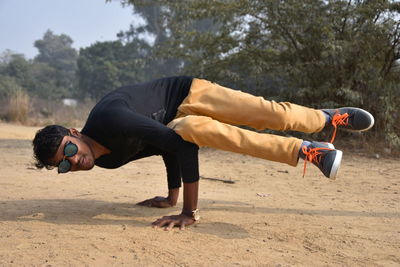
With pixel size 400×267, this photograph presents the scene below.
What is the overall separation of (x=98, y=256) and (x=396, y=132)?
5.69 meters

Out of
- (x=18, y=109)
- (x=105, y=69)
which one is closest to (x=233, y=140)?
(x=18, y=109)

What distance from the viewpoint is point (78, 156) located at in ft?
8.41

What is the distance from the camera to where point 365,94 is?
21.2ft

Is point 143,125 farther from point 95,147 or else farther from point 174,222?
point 174,222

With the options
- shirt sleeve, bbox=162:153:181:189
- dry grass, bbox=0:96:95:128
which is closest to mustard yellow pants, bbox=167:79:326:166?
shirt sleeve, bbox=162:153:181:189

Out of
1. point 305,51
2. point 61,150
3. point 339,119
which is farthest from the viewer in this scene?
point 305,51

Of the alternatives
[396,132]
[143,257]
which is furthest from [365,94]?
[143,257]

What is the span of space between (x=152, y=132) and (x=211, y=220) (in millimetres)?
770

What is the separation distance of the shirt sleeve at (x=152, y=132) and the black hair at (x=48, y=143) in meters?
0.29

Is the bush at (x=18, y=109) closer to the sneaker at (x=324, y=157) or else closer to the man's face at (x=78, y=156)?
the man's face at (x=78, y=156)

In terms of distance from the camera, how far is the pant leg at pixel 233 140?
243cm

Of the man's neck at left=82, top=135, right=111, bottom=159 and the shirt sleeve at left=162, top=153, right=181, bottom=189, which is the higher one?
the man's neck at left=82, top=135, right=111, bottom=159

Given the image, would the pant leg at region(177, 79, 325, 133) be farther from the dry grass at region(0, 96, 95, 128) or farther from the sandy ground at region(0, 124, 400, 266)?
the dry grass at region(0, 96, 95, 128)

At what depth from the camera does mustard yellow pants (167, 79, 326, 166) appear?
2453mm
